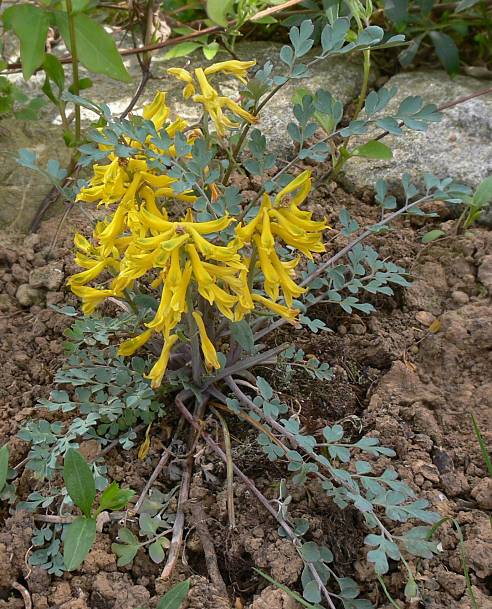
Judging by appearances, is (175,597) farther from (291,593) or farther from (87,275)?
(87,275)

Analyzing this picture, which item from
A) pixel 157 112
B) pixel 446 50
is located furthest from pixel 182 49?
pixel 157 112

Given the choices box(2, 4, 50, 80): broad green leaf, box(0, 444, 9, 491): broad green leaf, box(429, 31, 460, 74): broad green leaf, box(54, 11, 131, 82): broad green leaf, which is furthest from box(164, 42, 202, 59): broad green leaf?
box(0, 444, 9, 491): broad green leaf

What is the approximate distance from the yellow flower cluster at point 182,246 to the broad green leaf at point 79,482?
0.22 metres

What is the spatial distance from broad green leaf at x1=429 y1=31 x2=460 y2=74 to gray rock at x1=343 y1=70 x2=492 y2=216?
0.66 feet

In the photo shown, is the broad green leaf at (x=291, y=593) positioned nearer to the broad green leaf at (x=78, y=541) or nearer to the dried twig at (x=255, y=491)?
the dried twig at (x=255, y=491)

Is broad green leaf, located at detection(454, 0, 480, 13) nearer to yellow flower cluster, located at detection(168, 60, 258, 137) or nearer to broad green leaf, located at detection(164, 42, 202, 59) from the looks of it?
broad green leaf, located at detection(164, 42, 202, 59)

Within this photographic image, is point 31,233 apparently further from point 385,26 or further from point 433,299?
point 385,26

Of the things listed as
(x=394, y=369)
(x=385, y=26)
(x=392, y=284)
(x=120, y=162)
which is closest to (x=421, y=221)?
(x=392, y=284)

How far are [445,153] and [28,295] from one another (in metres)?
1.40

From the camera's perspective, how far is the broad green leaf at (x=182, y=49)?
2.70 metres

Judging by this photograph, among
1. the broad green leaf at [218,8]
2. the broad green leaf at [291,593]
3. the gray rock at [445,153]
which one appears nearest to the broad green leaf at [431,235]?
the gray rock at [445,153]

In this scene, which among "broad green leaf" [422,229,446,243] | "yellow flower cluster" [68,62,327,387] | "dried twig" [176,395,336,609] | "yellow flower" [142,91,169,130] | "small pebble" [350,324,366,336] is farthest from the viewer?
"broad green leaf" [422,229,446,243]

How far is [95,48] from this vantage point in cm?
212

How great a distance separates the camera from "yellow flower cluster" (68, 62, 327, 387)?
1337 mm
